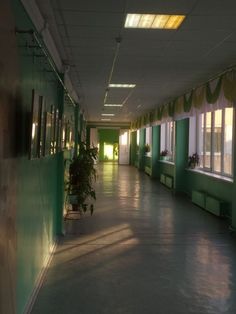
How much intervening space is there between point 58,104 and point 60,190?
1.51 meters

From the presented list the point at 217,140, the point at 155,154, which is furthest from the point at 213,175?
the point at 155,154

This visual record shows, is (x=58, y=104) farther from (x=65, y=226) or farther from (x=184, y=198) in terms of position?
(x=184, y=198)

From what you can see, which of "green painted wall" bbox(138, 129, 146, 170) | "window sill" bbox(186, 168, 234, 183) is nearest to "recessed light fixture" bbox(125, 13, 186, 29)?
"window sill" bbox(186, 168, 234, 183)

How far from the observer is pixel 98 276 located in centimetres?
474

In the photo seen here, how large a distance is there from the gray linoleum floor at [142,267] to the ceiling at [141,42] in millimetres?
3167

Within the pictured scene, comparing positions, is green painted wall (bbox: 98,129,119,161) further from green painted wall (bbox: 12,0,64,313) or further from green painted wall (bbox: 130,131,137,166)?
green painted wall (bbox: 12,0,64,313)

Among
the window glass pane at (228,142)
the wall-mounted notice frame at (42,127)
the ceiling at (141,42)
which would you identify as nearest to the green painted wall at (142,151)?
the ceiling at (141,42)

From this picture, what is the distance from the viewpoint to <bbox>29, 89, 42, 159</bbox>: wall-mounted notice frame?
3.37 m

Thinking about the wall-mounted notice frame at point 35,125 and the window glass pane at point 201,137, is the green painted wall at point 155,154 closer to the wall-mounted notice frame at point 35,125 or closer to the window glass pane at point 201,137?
the window glass pane at point 201,137

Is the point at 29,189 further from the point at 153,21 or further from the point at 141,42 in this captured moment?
the point at 141,42

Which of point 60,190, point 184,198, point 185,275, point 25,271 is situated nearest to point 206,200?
point 184,198

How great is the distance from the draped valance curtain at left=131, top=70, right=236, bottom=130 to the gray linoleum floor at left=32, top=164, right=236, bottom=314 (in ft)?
8.39

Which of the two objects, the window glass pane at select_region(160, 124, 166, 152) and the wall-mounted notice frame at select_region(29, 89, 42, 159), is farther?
the window glass pane at select_region(160, 124, 166, 152)

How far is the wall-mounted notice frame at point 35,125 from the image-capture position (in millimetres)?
3373
